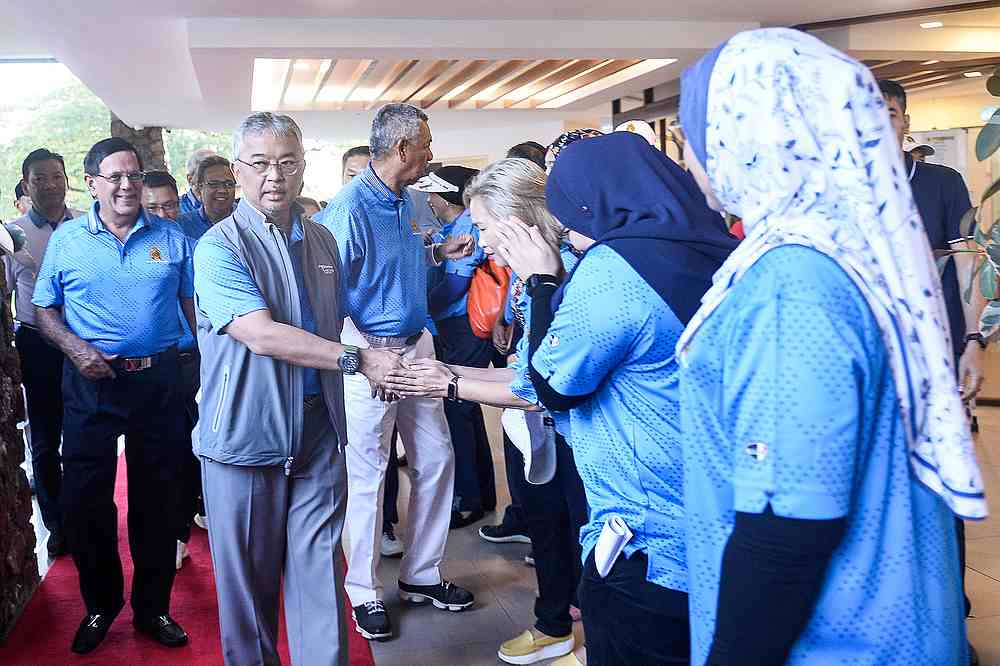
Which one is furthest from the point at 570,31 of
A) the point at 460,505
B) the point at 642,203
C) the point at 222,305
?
the point at 642,203

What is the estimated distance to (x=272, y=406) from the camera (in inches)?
104

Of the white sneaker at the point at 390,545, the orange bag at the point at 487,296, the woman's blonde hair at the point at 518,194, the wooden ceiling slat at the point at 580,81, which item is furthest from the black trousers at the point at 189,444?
the wooden ceiling slat at the point at 580,81

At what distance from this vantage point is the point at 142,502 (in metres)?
3.70

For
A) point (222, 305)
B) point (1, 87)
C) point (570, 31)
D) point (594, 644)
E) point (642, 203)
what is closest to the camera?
point (642, 203)

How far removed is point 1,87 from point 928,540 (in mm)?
14296

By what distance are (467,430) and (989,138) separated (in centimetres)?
353

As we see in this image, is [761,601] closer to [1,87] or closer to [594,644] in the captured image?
[594,644]

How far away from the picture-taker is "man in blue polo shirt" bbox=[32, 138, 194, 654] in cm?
357

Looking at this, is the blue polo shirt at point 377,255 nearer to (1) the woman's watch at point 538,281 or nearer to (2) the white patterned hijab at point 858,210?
(1) the woman's watch at point 538,281

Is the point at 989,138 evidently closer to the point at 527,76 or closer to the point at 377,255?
the point at 377,255

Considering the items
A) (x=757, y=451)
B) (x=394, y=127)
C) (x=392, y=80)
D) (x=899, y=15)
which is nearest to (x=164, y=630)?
(x=394, y=127)

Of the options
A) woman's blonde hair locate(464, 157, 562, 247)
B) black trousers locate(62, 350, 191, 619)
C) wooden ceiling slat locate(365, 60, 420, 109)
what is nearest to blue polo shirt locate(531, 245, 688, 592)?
woman's blonde hair locate(464, 157, 562, 247)

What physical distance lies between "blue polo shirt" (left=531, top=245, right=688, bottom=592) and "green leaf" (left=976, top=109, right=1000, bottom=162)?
3.13ft

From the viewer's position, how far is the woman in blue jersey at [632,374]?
1566 millimetres
